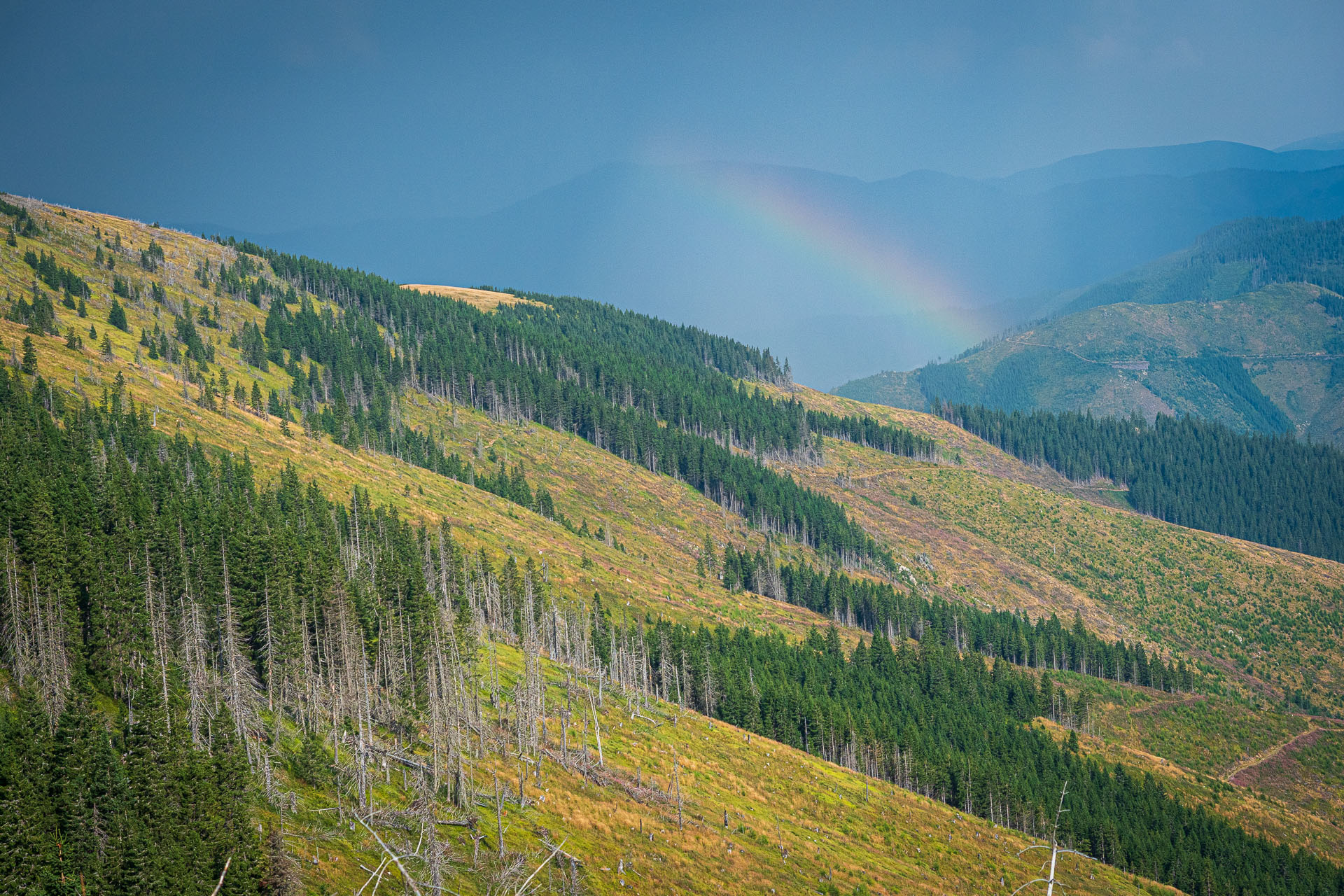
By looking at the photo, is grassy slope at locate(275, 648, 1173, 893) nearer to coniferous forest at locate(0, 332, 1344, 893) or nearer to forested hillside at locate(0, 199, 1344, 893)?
forested hillside at locate(0, 199, 1344, 893)

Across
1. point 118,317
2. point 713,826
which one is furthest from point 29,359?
point 713,826

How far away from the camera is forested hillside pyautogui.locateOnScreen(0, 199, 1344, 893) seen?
40.9m

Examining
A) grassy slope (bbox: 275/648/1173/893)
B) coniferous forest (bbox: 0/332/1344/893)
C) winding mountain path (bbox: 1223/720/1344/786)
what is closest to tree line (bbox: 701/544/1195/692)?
coniferous forest (bbox: 0/332/1344/893)

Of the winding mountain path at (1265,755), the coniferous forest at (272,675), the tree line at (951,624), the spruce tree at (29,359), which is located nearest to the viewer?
the coniferous forest at (272,675)

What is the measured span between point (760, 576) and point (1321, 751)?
9352 centimetres

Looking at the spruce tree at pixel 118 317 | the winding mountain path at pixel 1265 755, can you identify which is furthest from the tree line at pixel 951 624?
the spruce tree at pixel 118 317

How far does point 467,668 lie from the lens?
7625 cm

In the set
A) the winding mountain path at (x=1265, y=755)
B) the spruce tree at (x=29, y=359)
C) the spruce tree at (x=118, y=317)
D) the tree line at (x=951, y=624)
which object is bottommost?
the winding mountain path at (x=1265, y=755)

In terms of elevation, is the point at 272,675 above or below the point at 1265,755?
above

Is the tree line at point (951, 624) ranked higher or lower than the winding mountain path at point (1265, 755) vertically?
higher

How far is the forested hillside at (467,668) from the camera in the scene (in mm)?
40875

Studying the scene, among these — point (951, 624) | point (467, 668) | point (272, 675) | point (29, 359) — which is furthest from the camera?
point (951, 624)

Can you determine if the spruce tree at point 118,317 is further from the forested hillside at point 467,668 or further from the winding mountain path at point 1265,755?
the winding mountain path at point 1265,755

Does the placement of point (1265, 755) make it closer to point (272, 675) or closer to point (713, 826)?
point (713, 826)
